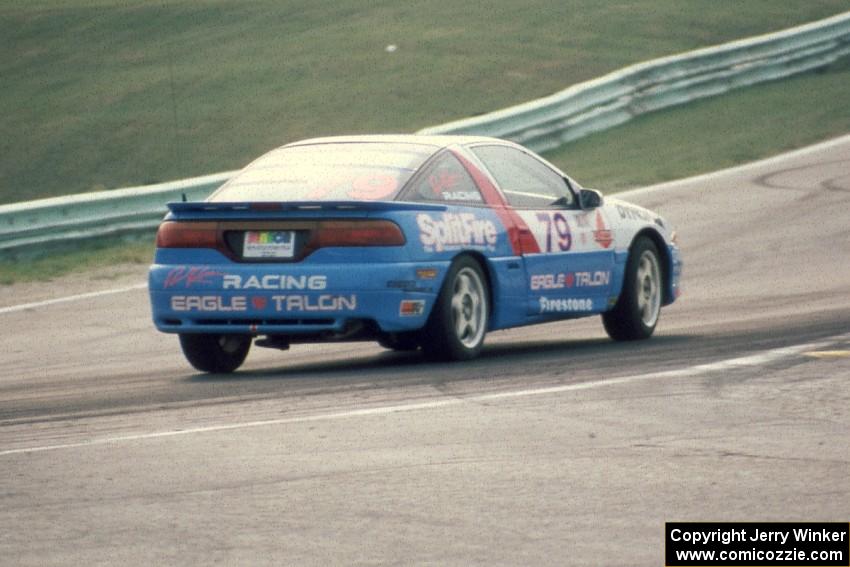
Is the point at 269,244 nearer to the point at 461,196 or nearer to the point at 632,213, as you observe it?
the point at 461,196

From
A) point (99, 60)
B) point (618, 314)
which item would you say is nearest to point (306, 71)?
point (99, 60)

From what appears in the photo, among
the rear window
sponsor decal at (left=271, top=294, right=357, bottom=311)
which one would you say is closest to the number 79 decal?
the rear window

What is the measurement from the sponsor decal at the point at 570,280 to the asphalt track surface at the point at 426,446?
408 mm

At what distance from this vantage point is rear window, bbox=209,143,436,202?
1050 centimetres

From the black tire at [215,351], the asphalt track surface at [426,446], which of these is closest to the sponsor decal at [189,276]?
the black tire at [215,351]

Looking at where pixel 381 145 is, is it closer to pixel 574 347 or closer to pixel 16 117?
pixel 574 347

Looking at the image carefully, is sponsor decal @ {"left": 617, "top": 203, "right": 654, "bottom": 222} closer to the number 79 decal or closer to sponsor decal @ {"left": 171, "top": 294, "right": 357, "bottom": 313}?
the number 79 decal

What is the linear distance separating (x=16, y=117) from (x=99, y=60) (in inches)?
152

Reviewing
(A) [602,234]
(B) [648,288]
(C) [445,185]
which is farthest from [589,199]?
(C) [445,185]

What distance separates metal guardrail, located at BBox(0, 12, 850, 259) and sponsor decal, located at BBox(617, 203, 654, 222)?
499cm

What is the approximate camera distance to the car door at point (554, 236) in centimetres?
1123

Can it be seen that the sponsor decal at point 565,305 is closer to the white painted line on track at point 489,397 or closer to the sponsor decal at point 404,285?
the sponsor decal at point 404,285

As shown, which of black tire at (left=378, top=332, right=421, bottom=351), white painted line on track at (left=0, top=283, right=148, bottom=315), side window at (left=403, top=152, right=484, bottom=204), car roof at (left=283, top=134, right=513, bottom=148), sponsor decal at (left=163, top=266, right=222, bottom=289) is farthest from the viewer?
white painted line on track at (left=0, top=283, right=148, bottom=315)

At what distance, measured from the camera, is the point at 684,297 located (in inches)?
575
